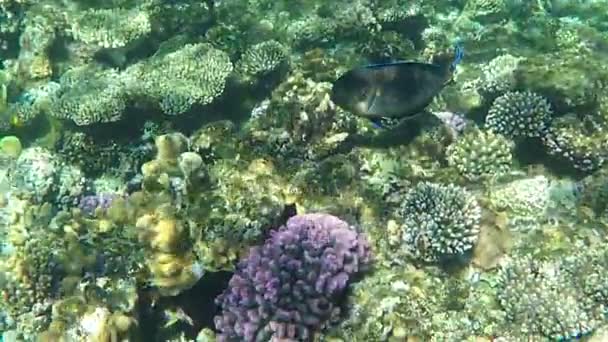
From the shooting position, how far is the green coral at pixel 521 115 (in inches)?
230

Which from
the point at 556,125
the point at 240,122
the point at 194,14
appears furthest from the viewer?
the point at 194,14

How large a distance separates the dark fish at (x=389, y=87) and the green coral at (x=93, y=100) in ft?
11.5

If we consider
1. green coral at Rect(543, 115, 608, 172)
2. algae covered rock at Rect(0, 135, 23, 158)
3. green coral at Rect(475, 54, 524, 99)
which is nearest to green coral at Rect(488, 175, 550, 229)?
green coral at Rect(543, 115, 608, 172)

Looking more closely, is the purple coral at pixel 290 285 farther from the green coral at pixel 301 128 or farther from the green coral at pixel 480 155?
the green coral at pixel 480 155

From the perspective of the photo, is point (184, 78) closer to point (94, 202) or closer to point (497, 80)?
point (94, 202)

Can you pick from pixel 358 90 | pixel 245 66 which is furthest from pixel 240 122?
pixel 358 90

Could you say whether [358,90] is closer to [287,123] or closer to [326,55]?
[287,123]

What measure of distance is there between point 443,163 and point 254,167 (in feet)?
6.38

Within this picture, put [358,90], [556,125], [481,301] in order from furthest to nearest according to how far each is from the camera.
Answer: [556,125] → [481,301] → [358,90]

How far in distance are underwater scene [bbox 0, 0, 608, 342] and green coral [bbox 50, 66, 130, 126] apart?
0.09 ft

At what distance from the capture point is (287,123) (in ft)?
19.0

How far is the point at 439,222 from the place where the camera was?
486 cm

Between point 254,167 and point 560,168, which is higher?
point 254,167

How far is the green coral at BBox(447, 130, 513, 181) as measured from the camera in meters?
5.64
